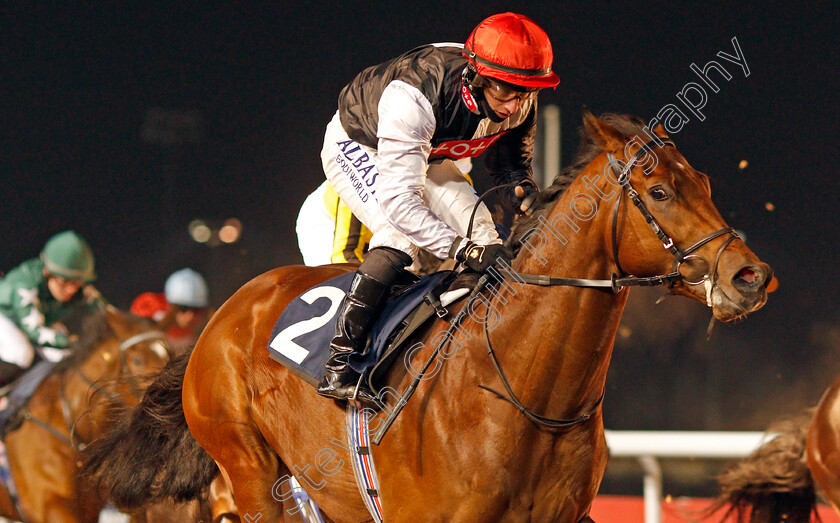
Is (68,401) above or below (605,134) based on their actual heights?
below

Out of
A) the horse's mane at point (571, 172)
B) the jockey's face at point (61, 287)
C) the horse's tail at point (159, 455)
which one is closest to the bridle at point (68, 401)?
the horse's tail at point (159, 455)

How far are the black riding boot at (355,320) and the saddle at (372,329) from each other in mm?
40

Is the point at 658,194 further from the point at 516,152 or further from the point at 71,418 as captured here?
the point at 71,418

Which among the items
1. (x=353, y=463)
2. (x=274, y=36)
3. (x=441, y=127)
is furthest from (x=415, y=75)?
(x=274, y=36)

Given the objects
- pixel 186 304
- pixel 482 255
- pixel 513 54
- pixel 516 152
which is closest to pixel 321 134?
pixel 186 304

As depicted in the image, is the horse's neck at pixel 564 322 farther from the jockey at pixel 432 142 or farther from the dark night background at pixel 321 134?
the dark night background at pixel 321 134

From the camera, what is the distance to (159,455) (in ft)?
10.9

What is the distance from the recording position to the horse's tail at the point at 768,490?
12.4ft

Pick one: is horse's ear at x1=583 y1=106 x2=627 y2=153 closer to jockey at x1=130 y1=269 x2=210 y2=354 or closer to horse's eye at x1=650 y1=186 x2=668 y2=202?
horse's eye at x1=650 y1=186 x2=668 y2=202

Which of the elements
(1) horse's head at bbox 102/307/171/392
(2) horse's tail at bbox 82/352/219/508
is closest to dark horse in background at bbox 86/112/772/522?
(2) horse's tail at bbox 82/352/219/508

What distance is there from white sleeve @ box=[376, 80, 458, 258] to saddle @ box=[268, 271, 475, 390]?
5.2 inches

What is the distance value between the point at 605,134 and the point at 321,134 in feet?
16.5

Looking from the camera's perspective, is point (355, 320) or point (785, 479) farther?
point (785, 479)

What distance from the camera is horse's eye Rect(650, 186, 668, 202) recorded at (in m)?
1.88
